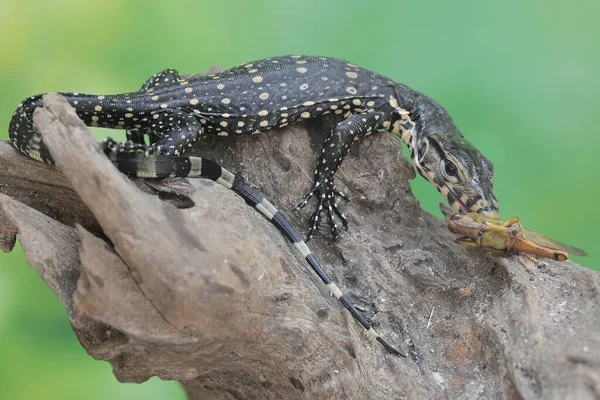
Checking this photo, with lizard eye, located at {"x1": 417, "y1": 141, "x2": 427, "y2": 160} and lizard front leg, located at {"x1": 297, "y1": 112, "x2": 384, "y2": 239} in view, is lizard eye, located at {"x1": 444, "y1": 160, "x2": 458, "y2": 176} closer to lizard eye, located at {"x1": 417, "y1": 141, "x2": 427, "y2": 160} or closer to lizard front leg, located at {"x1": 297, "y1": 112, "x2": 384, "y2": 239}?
lizard eye, located at {"x1": 417, "y1": 141, "x2": 427, "y2": 160}

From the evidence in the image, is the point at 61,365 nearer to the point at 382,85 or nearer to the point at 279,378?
the point at 279,378

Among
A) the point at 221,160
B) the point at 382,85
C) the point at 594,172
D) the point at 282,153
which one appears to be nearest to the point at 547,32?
the point at 594,172

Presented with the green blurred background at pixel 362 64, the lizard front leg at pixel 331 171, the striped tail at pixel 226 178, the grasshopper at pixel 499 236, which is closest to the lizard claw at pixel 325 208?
the lizard front leg at pixel 331 171

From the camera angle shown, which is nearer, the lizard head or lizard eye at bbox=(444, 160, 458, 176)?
the lizard head

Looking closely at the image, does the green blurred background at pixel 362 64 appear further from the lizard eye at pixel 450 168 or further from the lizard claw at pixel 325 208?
the lizard claw at pixel 325 208

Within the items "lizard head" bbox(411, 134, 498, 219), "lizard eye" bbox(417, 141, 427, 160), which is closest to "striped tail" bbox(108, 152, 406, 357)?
"lizard head" bbox(411, 134, 498, 219)

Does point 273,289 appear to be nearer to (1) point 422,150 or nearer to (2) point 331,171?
(2) point 331,171

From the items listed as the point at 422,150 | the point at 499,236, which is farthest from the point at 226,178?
the point at 499,236
